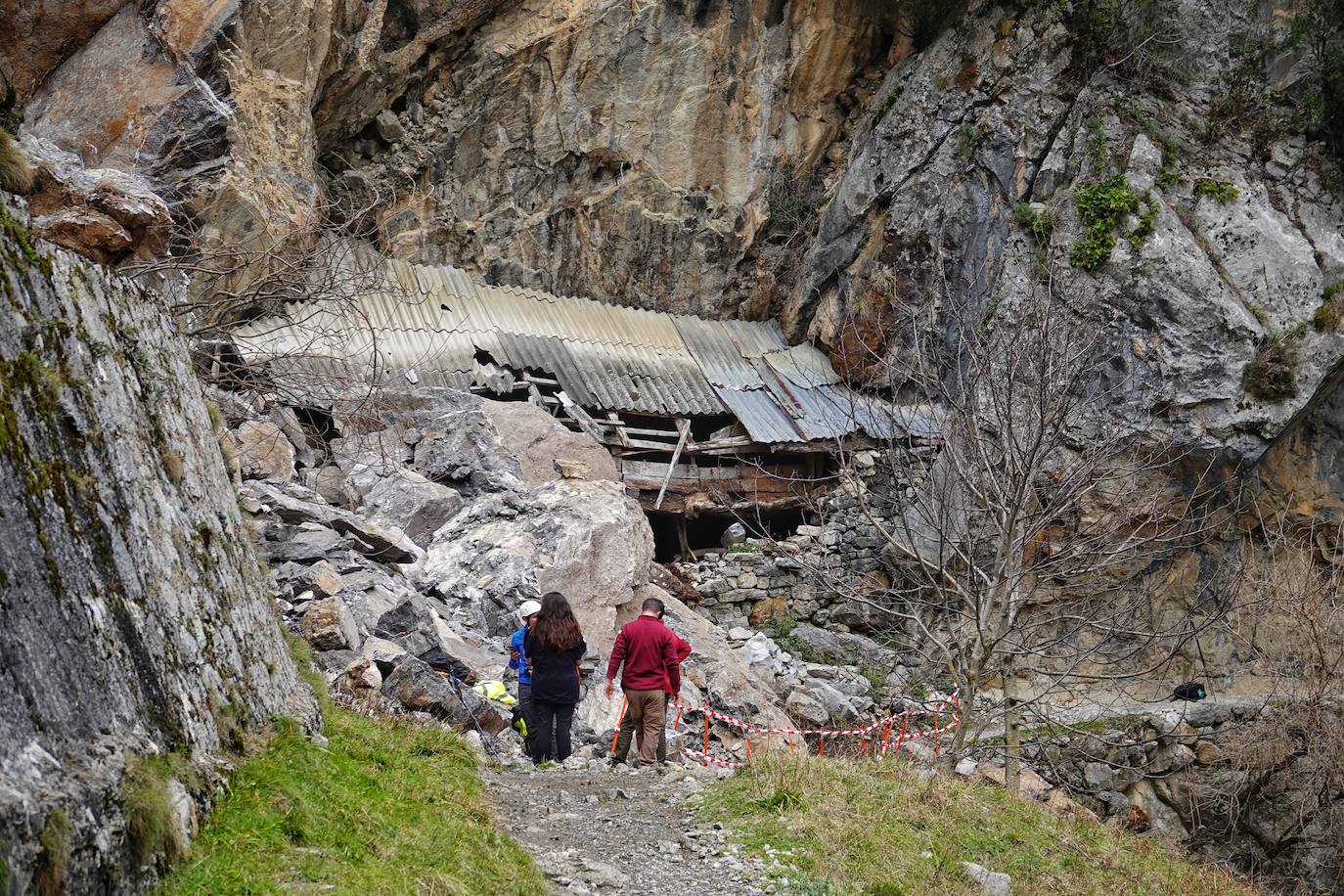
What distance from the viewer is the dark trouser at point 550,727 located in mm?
8336

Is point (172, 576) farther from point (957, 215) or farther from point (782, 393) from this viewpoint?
point (957, 215)

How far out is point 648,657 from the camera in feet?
27.0

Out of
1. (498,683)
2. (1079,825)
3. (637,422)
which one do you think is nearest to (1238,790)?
(1079,825)

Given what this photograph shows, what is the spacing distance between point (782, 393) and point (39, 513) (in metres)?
17.6

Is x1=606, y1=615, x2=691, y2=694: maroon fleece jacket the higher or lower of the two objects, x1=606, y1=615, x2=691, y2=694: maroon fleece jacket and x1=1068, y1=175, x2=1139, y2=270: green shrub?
the lower

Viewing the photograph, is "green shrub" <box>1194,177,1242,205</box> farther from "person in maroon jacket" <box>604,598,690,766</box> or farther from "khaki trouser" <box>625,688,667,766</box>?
"khaki trouser" <box>625,688,667,766</box>

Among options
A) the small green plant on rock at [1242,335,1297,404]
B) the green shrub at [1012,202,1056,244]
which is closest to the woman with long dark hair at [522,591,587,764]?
the green shrub at [1012,202,1056,244]

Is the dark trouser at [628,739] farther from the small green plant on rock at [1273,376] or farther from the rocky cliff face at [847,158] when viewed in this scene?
the small green plant on rock at [1273,376]

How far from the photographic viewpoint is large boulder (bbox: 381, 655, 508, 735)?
26.5 ft

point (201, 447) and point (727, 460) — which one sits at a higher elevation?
point (201, 447)

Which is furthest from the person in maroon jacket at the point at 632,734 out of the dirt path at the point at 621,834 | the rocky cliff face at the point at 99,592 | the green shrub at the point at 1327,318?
the green shrub at the point at 1327,318

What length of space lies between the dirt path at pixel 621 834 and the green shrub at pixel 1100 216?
46.2ft

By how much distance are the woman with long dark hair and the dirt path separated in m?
0.50

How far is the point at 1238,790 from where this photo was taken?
1303cm
